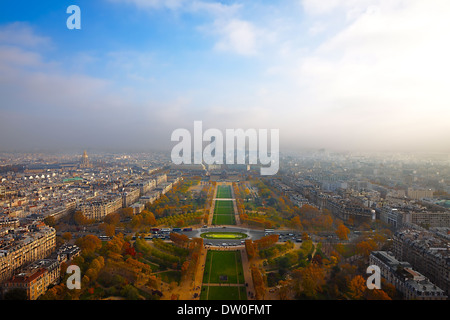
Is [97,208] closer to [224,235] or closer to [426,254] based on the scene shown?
[224,235]

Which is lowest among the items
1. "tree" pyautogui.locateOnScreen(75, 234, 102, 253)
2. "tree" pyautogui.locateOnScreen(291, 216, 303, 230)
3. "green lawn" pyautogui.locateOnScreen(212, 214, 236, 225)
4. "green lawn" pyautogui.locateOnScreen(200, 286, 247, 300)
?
"green lawn" pyautogui.locateOnScreen(212, 214, 236, 225)

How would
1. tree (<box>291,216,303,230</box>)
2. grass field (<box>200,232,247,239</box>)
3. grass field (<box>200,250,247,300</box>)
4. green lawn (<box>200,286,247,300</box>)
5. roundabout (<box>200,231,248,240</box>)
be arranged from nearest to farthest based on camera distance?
1. green lawn (<box>200,286,247,300</box>)
2. grass field (<box>200,250,247,300</box>)
3. roundabout (<box>200,231,248,240</box>)
4. grass field (<box>200,232,247,239</box>)
5. tree (<box>291,216,303,230</box>)

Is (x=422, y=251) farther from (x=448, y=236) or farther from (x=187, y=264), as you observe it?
(x=187, y=264)

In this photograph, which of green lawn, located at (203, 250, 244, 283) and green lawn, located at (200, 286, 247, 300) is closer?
green lawn, located at (200, 286, 247, 300)

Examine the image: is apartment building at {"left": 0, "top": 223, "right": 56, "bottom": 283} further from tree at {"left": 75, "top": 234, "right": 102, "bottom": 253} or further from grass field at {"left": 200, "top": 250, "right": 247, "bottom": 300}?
grass field at {"left": 200, "top": 250, "right": 247, "bottom": 300}

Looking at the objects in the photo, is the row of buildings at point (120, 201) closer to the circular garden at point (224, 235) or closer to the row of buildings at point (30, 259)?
the row of buildings at point (30, 259)

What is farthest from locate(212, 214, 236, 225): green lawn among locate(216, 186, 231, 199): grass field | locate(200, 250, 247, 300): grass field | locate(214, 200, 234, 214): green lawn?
locate(216, 186, 231, 199): grass field
